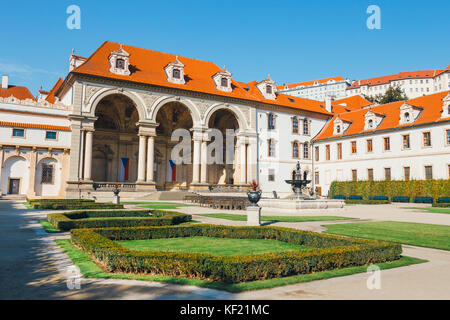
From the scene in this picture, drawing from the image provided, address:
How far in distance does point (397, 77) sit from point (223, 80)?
113 metres

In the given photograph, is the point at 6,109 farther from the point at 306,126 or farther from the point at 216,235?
the point at 306,126

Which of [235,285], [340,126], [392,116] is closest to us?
[235,285]

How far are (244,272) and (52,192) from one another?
3688cm

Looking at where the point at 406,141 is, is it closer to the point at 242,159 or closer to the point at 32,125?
the point at 242,159

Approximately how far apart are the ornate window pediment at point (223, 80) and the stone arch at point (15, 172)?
24.9 meters

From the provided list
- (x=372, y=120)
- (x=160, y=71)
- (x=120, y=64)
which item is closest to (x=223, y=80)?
(x=160, y=71)

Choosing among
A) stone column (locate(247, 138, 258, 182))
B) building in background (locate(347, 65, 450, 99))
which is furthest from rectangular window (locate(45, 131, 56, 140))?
building in background (locate(347, 65, 450, 99))

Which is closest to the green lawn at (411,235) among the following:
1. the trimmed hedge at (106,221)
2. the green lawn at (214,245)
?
the green lawn at (214,245)

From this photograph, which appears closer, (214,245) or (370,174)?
(214,245)

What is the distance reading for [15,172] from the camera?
35.9 meters

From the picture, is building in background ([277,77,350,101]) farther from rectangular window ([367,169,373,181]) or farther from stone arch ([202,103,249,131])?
stone arch ([202,103,249,131])

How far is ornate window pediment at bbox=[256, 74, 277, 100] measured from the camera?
2023 inches

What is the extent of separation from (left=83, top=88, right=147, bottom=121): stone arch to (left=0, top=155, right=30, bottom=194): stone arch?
29.3 feet

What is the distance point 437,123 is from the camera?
37188 millimetres
